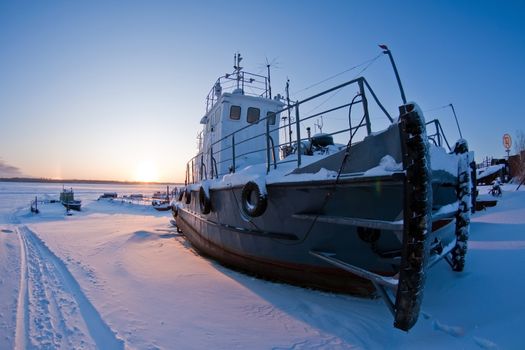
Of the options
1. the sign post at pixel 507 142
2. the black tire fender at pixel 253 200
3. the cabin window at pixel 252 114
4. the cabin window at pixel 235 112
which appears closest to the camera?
the black tire fender at pixel 253 200

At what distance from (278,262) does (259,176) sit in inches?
52.8

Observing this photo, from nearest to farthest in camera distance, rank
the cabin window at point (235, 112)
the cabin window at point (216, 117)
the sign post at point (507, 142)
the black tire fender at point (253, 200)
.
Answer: the black tire fender at point (253, 200), the cabin window at point (235, 112), the cabin window at point (216, 117), the sign post at point (507, 142)

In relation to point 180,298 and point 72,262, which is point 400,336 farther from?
point 72,262

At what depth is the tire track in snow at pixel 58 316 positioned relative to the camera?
3.00 m

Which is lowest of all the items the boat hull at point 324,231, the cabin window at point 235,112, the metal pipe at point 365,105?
the boat hull at point 324,231

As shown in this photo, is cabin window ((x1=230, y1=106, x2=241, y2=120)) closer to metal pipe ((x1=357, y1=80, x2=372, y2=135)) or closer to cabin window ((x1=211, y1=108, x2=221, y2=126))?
cabin window ((x1=211, y1=108, x2=221, y2=126))

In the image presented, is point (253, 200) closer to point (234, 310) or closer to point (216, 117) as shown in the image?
point (234, 310)

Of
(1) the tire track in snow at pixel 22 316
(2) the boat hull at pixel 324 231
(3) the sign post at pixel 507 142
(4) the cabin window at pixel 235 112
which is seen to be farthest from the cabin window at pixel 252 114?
(3) the sign post at pixel 507 142

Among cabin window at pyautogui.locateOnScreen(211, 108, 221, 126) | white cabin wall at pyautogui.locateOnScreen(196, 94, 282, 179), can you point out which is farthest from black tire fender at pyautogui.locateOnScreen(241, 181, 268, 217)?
cabin window at pyautogui.locateOnScreen(211, 108, 221, 126)

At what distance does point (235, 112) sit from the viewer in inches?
346

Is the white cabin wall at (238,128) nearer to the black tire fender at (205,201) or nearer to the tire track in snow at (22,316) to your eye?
the black tire fender at (205,201)

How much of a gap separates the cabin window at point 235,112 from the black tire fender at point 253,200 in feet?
14.5

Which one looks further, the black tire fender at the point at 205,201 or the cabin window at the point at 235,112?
the cabin window at the point at 235,112

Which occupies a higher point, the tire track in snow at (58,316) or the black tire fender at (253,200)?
the black tire fender at (253,200)
